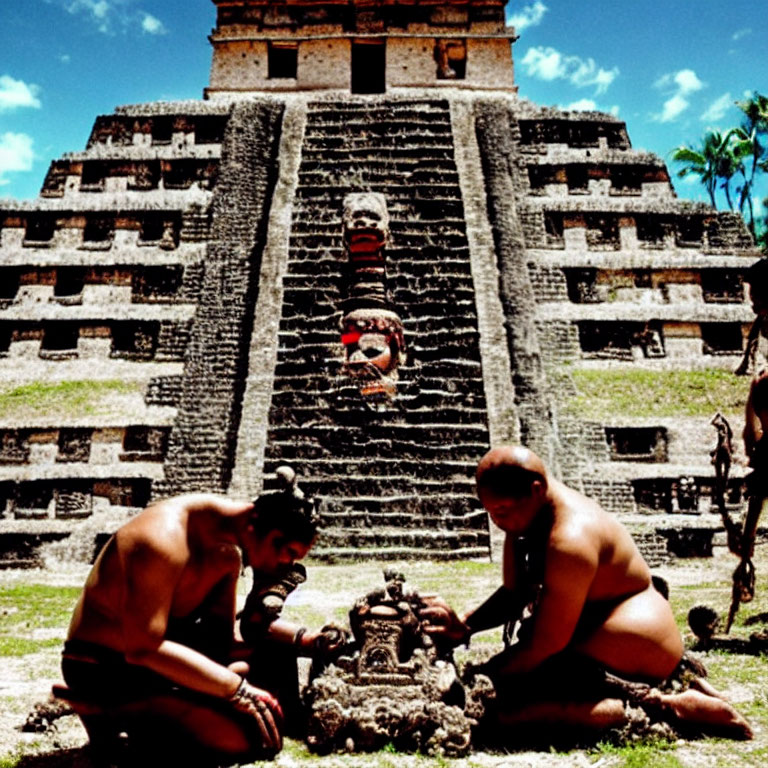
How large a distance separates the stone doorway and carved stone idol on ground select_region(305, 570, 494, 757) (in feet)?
64.2

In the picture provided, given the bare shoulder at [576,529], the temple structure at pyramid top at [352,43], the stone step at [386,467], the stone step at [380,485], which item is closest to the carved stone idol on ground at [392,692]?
the bare shoulder at [576,529]

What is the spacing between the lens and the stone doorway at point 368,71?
20.9 meters

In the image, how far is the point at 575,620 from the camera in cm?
313

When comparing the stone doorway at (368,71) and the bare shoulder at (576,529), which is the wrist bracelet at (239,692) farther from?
the stone doorway at (368,71)

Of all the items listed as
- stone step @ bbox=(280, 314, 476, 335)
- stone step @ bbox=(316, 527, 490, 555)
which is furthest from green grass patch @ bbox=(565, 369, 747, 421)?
stone step @ bbox=(316, 527, 490, 555)

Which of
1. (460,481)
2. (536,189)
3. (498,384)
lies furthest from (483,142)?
(460,481)

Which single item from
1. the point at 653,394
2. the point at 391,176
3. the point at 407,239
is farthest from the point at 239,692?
the point at 391,176

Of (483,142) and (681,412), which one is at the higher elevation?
Result: (483,142)

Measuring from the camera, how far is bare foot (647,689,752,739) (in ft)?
10.8

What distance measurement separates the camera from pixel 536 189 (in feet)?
52.6

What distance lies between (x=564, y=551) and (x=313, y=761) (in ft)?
4.53

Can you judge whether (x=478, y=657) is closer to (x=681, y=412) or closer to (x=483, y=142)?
(x=681, y=412)

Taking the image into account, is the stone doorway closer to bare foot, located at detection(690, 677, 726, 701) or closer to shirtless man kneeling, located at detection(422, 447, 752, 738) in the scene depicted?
shirtless man kneeling, located at detection(422, 447, 752, 738)

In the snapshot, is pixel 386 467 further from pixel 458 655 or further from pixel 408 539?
pixel 458 655
